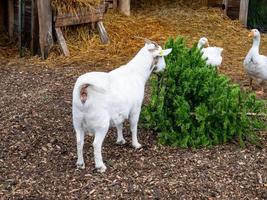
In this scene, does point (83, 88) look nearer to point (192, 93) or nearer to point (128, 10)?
point (192, 93)

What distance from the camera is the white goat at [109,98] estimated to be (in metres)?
4.02

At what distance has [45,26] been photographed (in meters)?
7.66

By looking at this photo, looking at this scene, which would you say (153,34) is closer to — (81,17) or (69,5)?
(81,17)

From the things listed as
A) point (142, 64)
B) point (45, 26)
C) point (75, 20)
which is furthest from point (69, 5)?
point (142, 64)

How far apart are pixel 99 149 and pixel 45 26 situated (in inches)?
151

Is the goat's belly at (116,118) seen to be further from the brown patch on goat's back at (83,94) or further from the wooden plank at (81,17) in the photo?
the wooden plank at (81,17)

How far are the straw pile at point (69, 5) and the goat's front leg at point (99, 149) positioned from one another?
12.6 ft

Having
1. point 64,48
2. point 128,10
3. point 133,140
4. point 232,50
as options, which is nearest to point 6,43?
point 64,48

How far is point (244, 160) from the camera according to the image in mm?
4664

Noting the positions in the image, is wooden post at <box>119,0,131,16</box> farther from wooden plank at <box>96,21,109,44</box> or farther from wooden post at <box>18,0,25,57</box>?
wooden post at <box>18,0,25,57</box>

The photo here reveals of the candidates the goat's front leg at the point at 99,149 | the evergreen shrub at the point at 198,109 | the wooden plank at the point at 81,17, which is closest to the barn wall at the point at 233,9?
the wooden plank at the point at 81,17

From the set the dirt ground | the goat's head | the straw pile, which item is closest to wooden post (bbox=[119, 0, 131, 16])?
the straw pile

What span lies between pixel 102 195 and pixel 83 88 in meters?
0.81

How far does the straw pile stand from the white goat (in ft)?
10.7
